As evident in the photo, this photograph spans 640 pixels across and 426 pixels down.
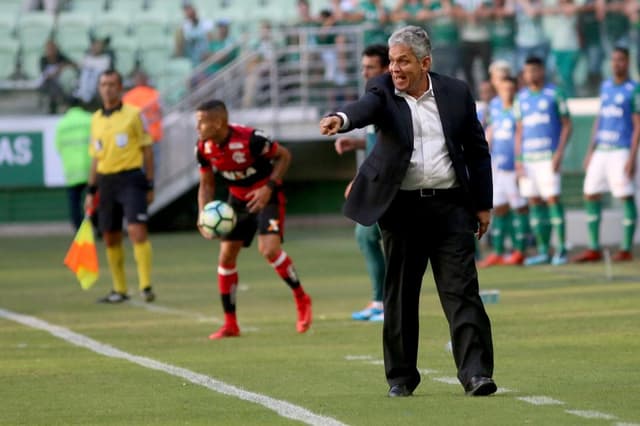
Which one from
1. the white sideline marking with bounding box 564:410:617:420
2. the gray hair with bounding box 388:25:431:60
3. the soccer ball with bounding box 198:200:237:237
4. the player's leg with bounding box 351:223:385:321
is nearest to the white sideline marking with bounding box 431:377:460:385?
the white sideline marking with bounding box 564:410:617:420

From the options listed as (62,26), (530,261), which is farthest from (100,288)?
(62,26)

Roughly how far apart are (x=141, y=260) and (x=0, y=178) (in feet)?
41.8

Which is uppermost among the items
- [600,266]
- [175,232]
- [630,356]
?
[630,356]

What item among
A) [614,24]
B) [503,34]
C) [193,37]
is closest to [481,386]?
[614,24]

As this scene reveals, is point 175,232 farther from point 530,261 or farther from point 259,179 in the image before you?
point 259,179

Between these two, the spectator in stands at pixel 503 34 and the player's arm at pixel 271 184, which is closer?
the player's arm at pixel 271 184

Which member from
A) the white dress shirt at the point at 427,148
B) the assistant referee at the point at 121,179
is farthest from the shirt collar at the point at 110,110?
the white dress shirt at the point at 427,148

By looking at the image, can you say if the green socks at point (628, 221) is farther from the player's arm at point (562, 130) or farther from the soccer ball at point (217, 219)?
the soccer ball at point (217, 219)

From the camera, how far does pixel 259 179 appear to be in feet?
41.1

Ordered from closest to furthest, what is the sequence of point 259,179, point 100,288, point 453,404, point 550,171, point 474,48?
1. point 453,404
2. point 259,179
3. point 100,288
4. point 550,171
5. point 474,48

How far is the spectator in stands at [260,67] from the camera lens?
27.8 meters

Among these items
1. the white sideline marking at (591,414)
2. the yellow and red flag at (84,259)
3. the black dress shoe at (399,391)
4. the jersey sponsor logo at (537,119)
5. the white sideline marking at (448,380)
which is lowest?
the yellow and red flag at (84,259)

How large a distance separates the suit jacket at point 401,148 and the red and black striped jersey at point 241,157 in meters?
3.78

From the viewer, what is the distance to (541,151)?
19.7 m
